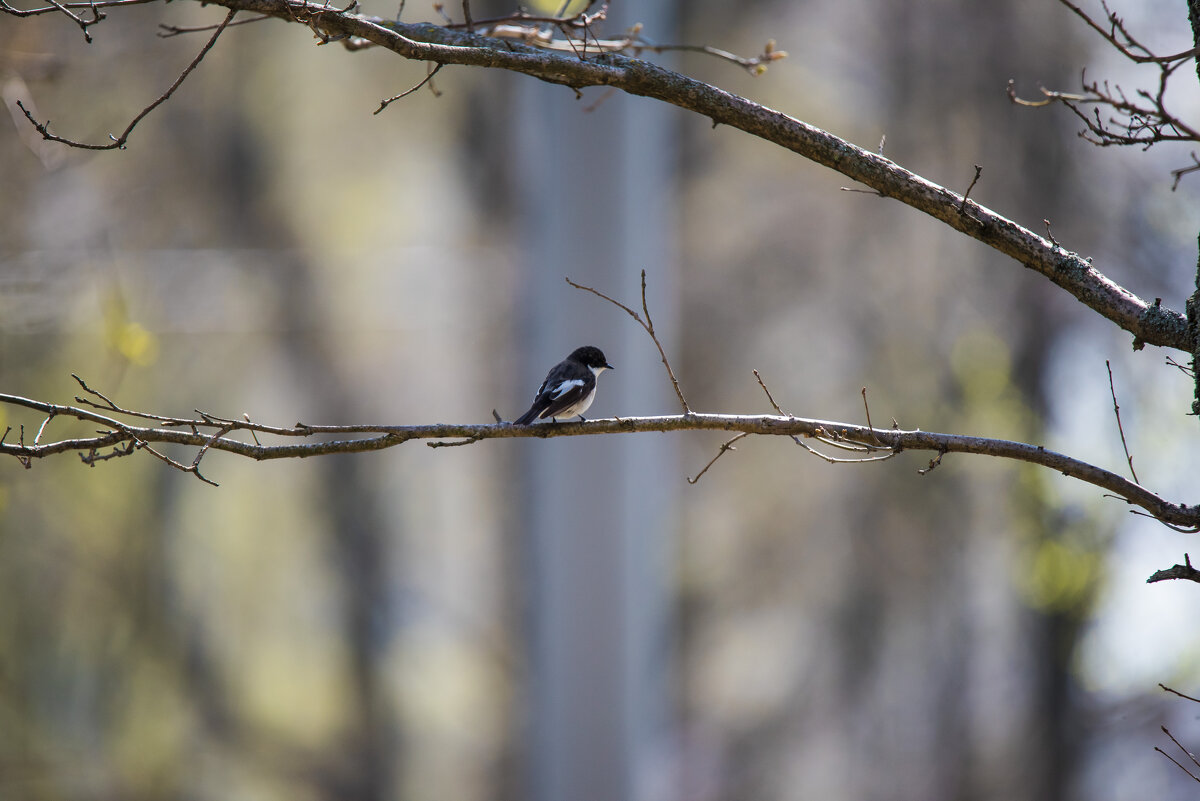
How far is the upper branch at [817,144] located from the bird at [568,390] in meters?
1.54

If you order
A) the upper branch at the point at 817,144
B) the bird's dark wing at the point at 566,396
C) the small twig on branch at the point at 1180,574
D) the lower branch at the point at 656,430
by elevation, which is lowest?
the small twig on branch at the point at 1180,574

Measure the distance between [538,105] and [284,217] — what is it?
205 centimetres

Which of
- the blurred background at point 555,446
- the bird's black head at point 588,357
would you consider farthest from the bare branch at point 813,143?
the blurred background at point 555,446

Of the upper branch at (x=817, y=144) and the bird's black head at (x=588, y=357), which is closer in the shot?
the upper branch at (x=817, y=144)

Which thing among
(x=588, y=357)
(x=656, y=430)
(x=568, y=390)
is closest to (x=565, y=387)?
(x=568, y=390)

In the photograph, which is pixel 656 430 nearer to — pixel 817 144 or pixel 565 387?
pixel 817 144

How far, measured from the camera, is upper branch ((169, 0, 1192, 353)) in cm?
248

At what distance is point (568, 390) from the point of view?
166 inches

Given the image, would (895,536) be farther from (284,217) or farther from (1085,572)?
(284,217)

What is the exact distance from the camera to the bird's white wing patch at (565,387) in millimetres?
4155

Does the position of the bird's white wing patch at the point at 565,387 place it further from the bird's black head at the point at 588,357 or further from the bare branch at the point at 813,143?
the bare branch at the point at 813,143

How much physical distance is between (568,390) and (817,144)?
1.92 metres

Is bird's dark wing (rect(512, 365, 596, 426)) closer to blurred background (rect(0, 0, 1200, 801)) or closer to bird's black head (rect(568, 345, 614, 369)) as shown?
bird's black head (rect(568, 345, 614, 369))

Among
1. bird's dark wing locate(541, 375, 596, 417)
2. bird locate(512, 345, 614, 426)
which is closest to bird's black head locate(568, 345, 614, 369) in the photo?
bird locate(512, 345, 614, 426)
